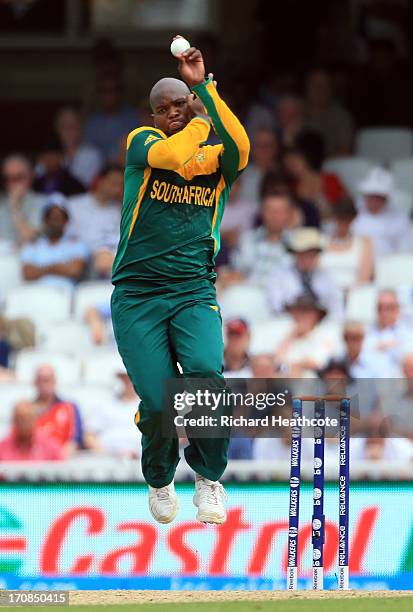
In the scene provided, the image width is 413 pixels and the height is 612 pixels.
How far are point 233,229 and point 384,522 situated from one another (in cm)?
421

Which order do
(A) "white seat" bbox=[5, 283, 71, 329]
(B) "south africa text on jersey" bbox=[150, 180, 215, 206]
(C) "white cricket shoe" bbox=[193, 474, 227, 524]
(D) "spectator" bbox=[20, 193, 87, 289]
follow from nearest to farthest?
(B) "south africa text on jersey" bbox=[150, 180, 215, 206], (C) "white cricket shoe" bbox=[193, 474, 227, 524], (A) "white seat" bbox=[5, 283, 71, 329], (D) "spectator" bbox=[20, 193, 87, 289]

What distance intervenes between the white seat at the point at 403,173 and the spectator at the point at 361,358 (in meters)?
2.19

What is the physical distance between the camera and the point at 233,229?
11688 mm

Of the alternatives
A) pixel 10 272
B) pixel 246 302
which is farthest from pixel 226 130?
pixel 10 272

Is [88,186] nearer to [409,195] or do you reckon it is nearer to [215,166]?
[409,195]

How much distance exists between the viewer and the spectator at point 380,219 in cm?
1154

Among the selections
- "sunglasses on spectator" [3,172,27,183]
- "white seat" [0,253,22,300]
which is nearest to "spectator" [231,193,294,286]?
"white seat" [0,253,22,300]

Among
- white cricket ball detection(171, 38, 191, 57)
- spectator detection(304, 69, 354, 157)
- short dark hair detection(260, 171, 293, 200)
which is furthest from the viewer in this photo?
spectator detection(304, 69, 354, 157)

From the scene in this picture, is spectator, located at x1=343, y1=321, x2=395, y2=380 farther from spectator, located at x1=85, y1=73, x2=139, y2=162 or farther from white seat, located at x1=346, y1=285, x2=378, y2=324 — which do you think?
spectator, located at x1=85, y1=73, x2=139, y2=162

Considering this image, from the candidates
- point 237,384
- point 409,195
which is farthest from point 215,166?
point 409,195

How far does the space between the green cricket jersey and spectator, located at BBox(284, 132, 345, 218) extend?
5133 mm

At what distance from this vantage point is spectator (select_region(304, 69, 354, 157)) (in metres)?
12.5

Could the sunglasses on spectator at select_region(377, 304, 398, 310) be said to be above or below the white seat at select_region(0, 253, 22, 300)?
below

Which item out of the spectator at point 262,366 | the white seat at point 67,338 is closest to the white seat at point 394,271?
the spectator at point 262,366
